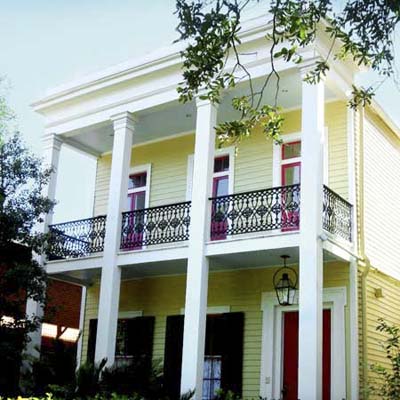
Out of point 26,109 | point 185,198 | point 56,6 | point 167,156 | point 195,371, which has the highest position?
point 26,109

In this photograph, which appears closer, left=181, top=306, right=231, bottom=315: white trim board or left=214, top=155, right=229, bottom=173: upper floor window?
left=181, top=306, right=231, bottom=315: white trim board

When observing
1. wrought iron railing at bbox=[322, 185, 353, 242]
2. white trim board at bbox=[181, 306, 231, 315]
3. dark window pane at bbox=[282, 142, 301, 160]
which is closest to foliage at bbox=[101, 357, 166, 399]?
white trim board at bbox=[181, 306, 231, 315]

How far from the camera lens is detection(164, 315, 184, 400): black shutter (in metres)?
14.7

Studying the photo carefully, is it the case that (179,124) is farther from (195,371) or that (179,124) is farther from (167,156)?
(195,371)

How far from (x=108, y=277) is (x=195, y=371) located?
318 cm

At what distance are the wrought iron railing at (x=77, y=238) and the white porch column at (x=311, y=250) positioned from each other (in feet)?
18.0

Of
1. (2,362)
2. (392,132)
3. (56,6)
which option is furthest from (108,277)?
(56,6)

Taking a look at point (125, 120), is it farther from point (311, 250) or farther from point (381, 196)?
point (381, 196)

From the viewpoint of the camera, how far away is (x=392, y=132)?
15672 millimetres

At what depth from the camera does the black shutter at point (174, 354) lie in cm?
1469

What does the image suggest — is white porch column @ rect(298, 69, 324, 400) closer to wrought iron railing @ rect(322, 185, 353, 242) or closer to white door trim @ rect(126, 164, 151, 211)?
wrought iron railing @ rect(322, 185, 353, 242)

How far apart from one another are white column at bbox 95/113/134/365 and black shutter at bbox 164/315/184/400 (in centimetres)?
154

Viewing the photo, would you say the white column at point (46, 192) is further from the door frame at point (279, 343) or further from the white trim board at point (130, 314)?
the door frame at point (279, 343)

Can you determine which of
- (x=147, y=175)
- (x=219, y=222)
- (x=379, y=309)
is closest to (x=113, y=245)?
(x=219, y=222)
